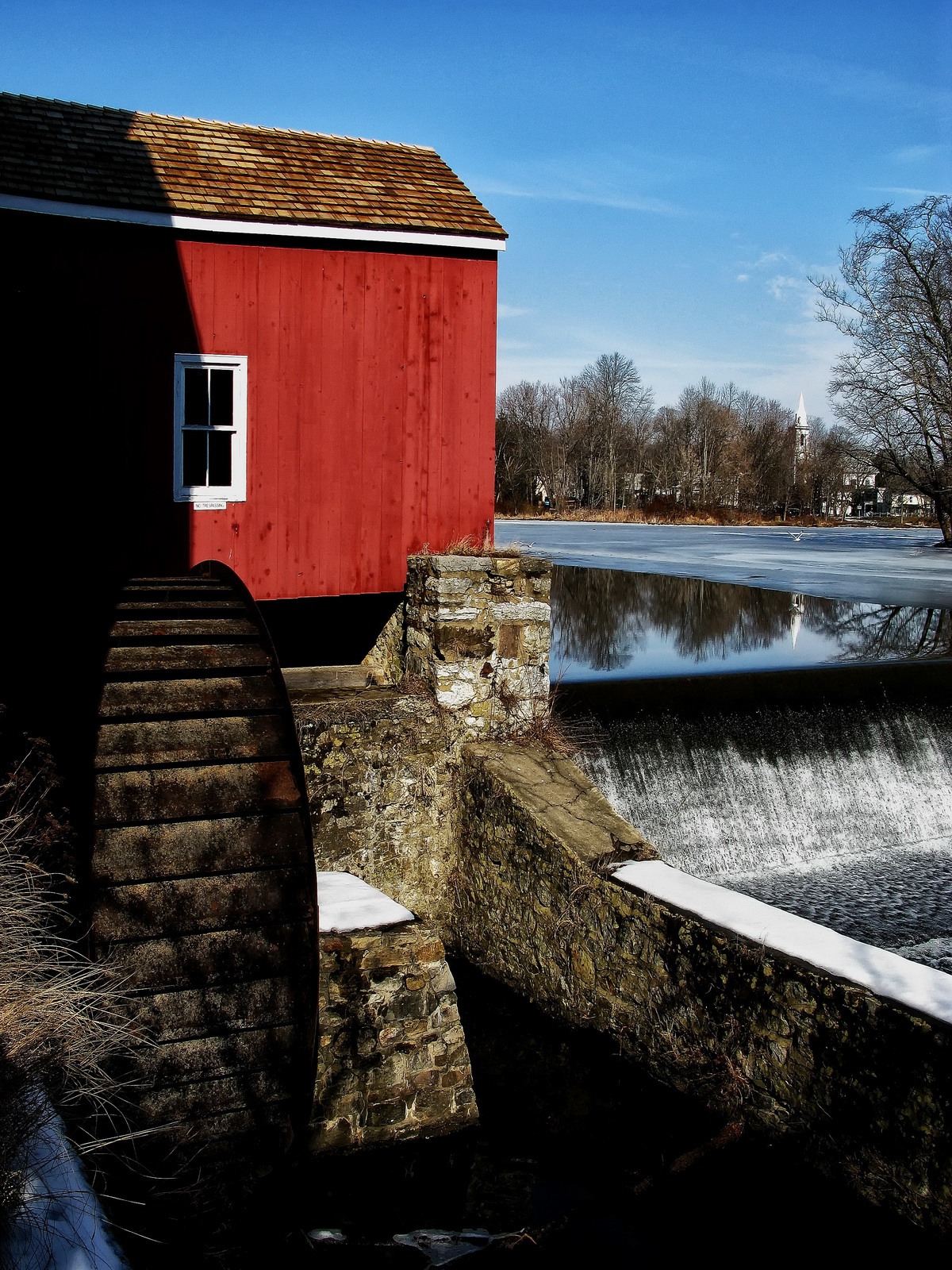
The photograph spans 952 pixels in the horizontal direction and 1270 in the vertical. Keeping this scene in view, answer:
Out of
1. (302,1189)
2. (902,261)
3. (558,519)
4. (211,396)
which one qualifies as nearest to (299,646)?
(211,396)

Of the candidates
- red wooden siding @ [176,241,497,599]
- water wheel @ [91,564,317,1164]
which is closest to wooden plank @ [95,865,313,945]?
water wheel @ [91,564,317,1164]

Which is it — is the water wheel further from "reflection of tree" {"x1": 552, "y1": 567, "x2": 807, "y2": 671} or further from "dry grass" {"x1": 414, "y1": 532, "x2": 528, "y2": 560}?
"reflection of tree" {"x1": 552, "y1": 567, "x2": 807, "y2": 671}

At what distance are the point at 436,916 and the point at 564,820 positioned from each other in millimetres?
2159

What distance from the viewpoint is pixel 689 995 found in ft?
22.3

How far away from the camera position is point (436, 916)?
9820 millimetres

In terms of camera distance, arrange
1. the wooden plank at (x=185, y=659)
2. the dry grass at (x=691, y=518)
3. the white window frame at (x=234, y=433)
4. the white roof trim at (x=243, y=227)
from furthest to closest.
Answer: the dry grass at (x=691, y=518) → the white window frame at (x=234, y=433) → the white roof trim at (x=243, y=227) → the wooden plank at (x=185, y=659)

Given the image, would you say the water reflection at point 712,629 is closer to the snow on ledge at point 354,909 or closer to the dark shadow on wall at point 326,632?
the dark shadow on wall at point 326,632

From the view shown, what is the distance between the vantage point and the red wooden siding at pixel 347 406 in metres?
10.0

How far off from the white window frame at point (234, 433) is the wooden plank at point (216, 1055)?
19.4 ft

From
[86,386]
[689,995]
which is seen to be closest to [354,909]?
[689,995]

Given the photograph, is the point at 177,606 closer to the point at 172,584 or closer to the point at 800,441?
the point at 172,584

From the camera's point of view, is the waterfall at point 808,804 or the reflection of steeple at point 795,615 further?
the reflection of steeple at point 795,615

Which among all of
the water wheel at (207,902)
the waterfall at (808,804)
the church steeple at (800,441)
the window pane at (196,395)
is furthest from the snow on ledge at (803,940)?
the church steeple at (800,441)

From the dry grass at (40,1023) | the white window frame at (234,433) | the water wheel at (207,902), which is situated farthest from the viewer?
the white window frame at (234,433)
